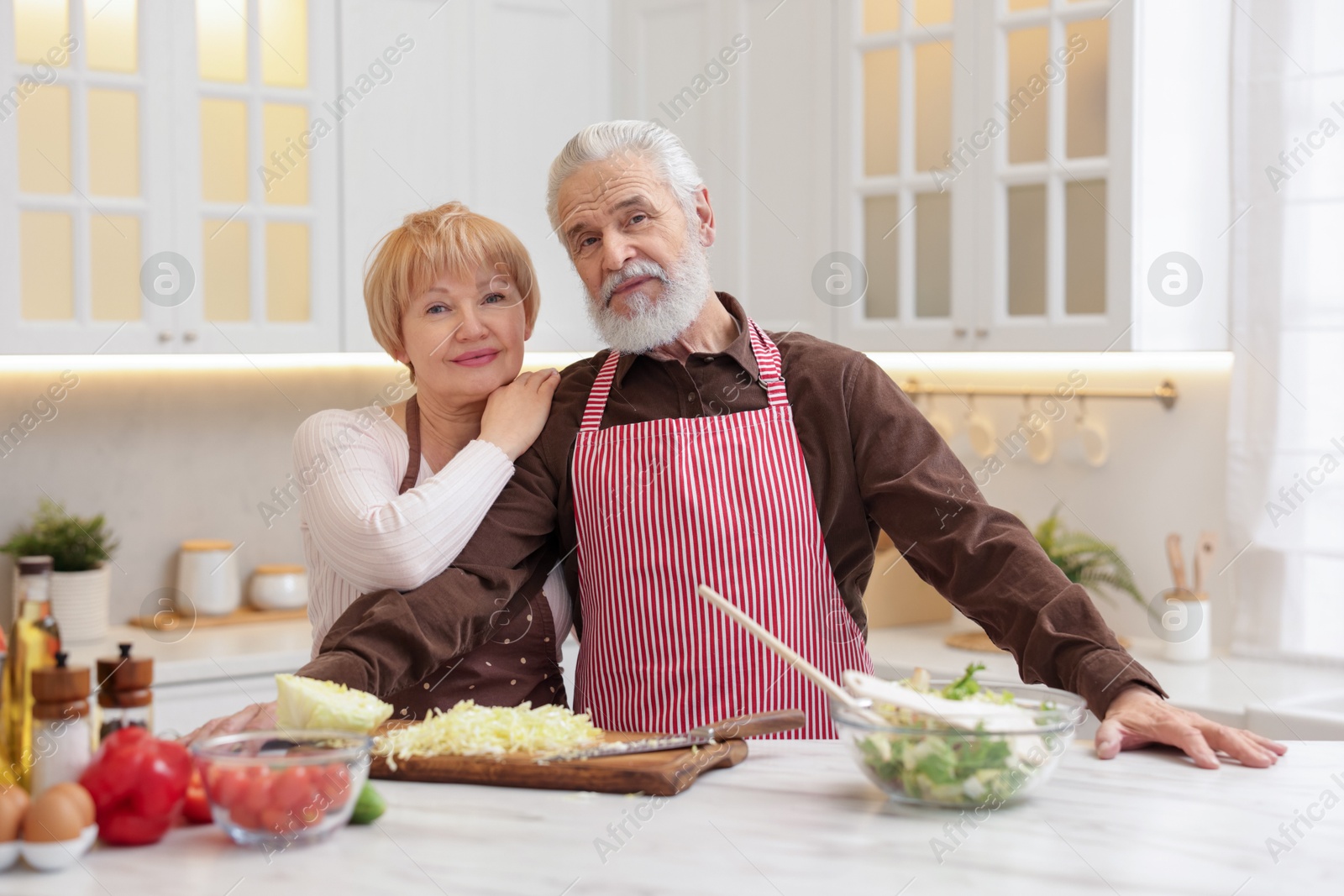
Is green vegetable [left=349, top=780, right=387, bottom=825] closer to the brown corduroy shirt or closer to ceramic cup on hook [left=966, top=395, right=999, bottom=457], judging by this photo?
the brown corduroy shirt

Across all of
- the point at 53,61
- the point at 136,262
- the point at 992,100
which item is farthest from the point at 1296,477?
the point at 53,61

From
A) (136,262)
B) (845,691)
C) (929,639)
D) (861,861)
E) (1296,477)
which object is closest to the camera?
(861,861)

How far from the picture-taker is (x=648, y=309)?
1.85 meters

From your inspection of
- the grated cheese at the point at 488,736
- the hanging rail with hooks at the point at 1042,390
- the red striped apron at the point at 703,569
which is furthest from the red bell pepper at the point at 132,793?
the hanging rail with hooks at the point at 1042,390

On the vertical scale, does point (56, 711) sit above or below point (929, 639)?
above

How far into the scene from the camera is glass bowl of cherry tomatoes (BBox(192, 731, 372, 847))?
1106 mm

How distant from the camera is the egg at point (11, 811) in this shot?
1.07 metres

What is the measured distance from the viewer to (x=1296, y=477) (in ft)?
8.77

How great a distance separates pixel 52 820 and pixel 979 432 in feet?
8.57

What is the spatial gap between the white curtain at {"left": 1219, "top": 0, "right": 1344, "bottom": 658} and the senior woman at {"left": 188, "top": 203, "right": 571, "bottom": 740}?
1526 millimetres

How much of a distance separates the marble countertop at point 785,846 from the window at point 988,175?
1636mm

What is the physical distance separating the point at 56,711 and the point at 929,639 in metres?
2.32

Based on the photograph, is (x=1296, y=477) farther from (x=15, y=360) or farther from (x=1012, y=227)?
(x=15, y=360)

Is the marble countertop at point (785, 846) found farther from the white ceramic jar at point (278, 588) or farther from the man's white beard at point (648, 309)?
the white ceramic jar at point (278, 588)
